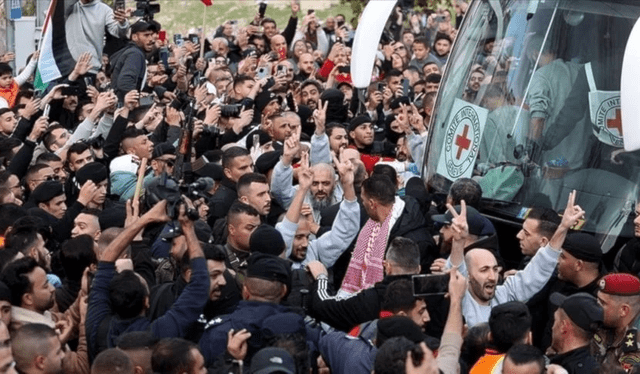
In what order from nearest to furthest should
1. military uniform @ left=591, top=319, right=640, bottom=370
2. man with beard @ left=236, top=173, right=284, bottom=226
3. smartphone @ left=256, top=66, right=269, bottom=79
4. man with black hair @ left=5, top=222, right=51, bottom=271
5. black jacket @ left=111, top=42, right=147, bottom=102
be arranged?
military uniform @ left=591, top=319, right=640, bottom=370 < man with black hair @ left=5, top=222, right=51, bottom=271 < man with beard @ left=236, top=173, right=284, bottom=226 < black jacket @ left=111, top=42, right=147, bottom=102 < smartphone @ left=256, top=66, right=269, bottom=79

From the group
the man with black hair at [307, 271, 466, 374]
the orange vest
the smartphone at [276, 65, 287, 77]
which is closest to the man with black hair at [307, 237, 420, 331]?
the man with black hair at [307, 271, 466, 374]


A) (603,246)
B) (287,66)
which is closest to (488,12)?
(603,246)

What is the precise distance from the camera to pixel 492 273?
8688mm

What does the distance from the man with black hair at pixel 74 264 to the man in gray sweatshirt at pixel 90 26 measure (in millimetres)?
6918

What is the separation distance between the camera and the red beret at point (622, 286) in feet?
28.2

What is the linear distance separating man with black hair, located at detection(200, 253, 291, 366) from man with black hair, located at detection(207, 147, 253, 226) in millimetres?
3305

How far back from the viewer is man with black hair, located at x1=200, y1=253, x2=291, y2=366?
25.2 feet

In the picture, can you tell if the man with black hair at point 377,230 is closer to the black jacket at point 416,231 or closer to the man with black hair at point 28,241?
the black jacket at point 416,231

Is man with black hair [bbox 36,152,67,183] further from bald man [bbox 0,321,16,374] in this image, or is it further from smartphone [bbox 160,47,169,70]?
smartphone [bbox 160,47,169,70]

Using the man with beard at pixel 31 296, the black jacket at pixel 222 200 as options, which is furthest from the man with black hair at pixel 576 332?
the black jacket at pixel 222 200

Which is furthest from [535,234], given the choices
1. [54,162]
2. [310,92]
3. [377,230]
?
[310,92]

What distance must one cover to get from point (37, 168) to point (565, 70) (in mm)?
4511

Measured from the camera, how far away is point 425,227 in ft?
34.3

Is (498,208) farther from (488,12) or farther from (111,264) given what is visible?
(111,264)
